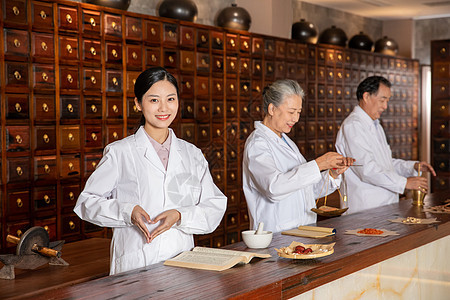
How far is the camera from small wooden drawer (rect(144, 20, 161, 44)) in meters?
5.45

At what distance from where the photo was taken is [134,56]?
5.32 m

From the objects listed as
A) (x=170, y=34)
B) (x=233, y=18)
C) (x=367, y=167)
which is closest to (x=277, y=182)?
(x=367, y=167)

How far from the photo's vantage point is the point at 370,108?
422cm

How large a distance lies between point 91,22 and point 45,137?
104 centimetres

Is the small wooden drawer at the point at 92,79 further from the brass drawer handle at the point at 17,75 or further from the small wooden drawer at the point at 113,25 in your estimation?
the brass drawer handle at the point at 17,75

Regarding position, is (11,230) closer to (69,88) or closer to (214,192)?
(69,88)

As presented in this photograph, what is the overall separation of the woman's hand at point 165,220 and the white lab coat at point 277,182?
0.74 meters

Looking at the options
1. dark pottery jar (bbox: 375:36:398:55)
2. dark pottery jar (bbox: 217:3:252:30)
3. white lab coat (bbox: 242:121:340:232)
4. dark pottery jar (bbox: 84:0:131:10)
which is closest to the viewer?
white lab coat (bbox: 242:121:340:232)

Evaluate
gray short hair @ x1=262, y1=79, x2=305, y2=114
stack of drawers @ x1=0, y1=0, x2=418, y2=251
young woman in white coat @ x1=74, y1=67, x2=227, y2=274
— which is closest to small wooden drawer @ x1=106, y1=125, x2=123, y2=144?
stack of drawers @ x1=0, y1=0, x2=418, y2=251

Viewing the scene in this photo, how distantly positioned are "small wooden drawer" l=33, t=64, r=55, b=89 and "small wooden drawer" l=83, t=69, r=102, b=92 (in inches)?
12.3

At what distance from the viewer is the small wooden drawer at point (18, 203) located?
14.5ft

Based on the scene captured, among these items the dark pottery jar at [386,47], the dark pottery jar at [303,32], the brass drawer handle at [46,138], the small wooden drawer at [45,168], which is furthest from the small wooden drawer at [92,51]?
the dark pottery jar at [386,47]

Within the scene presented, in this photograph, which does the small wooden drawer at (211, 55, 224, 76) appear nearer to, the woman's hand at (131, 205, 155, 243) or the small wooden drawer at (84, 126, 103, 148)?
the small wooden drawer at (84, 126, 103, 148)

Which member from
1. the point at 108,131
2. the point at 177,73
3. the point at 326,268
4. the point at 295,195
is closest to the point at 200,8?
the point at 177,73
